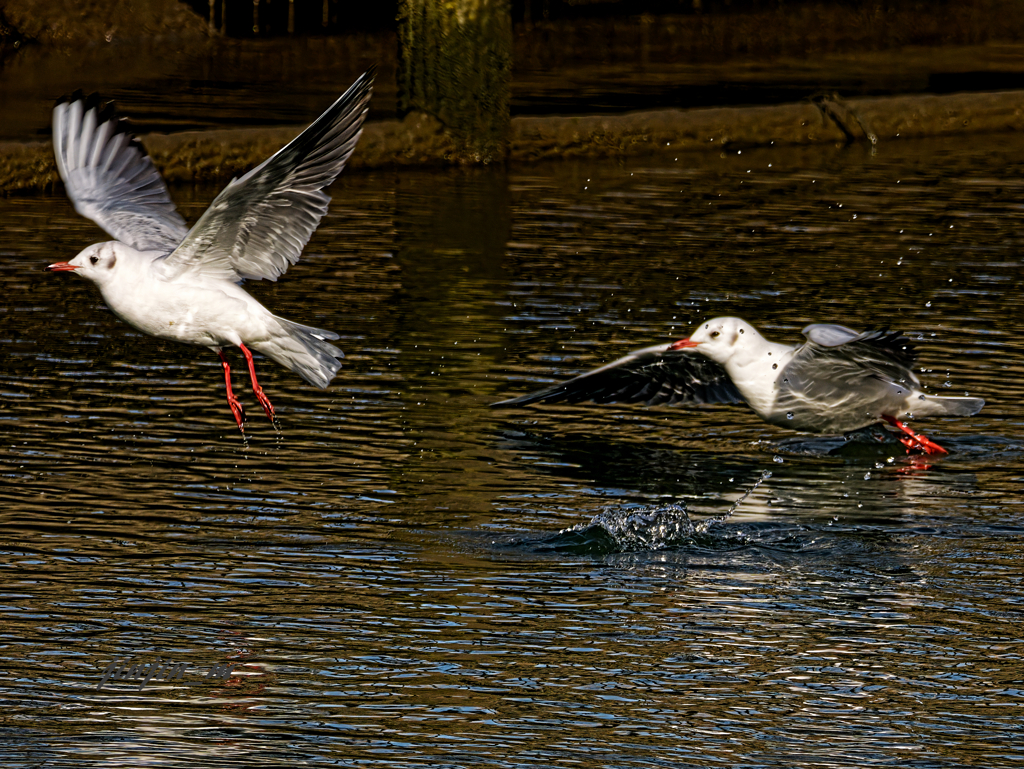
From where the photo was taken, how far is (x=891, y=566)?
8062mm

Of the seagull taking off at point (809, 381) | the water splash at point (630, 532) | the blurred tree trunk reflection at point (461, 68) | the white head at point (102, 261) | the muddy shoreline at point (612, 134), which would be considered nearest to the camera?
the water splash at point (630, 532)

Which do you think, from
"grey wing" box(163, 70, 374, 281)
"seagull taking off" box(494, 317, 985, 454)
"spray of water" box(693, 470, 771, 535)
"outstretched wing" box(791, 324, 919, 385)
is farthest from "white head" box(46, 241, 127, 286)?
"outstretched wing" box(791, 324, 919, 385)

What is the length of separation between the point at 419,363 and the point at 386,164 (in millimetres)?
6714

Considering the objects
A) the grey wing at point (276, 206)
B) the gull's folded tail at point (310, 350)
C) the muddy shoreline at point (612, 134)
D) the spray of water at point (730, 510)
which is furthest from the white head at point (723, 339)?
the muddy shoreline at point (612, 134)

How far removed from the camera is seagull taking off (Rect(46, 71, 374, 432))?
8734 mm

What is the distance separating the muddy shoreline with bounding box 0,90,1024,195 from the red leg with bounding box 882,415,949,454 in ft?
25.5

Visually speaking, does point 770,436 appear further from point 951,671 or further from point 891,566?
point 951,671

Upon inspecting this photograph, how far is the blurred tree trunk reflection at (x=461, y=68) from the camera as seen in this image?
16969 mm

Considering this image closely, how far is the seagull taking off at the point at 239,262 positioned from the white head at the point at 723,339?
6.01 feet

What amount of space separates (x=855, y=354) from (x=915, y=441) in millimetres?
769

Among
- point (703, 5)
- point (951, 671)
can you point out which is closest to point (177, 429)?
point (951, 671)

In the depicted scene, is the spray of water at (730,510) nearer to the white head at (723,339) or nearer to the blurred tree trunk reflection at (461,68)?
the white head at (723,339)

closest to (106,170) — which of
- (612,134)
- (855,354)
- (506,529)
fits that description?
(506,529)

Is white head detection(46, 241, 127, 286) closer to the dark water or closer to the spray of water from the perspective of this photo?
the dark water
